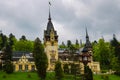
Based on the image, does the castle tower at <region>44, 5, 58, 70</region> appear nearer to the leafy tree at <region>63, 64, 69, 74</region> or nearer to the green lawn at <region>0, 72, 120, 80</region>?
the leafy tree at <region>63, 64, 69, 74</region>

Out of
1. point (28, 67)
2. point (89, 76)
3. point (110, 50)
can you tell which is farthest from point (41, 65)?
point (110, 50)

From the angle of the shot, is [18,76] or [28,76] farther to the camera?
[18,76]

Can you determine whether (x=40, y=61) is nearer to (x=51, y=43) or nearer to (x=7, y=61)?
(x=7, y=61)

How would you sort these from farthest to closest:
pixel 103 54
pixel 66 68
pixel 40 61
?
pixel 103 54
pixel 66 68
pixel 40 61

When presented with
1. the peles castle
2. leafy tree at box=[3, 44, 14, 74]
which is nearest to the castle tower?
the peles castle

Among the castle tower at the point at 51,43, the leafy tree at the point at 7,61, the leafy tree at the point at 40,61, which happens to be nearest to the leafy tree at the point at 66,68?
the castle tower at the point at 51,43

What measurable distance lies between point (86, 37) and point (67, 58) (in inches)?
448

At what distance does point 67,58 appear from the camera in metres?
113

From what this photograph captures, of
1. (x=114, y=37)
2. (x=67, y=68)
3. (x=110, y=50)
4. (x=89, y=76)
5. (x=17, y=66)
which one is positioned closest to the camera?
(x=89, y=76)

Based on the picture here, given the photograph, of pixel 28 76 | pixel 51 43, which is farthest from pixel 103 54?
pixel 28 76

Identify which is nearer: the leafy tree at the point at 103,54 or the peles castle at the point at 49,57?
the peles castle at the point at 49,57

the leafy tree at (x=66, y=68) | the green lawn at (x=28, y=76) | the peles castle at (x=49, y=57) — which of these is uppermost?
the peles castle at (x=49, y=57)

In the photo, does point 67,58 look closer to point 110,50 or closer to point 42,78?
point 110,50

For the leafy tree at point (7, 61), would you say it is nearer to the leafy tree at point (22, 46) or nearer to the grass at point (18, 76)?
the grass at point (18, 76)
